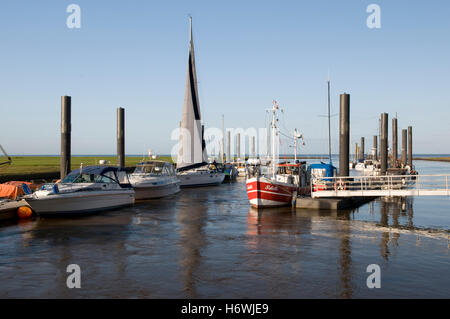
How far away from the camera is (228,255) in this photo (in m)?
13.5

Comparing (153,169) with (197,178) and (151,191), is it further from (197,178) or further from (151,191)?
(197,178)

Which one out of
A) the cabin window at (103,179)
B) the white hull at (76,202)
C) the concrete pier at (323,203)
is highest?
the cabin window at (103,179)

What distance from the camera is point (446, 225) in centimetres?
1966

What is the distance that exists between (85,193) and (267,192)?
1116 centimetres

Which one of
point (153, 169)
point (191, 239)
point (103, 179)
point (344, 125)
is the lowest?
point (191, 239)

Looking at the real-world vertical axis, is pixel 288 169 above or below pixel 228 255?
above

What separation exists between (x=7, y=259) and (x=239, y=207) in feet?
56.1

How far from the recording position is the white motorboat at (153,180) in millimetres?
30503

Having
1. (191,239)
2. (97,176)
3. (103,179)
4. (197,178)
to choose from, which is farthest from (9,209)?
(197,178)

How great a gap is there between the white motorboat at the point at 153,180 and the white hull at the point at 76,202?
17.4 feet

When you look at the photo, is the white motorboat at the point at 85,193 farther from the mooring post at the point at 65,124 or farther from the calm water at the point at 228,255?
the mooring post at the point at 65,124

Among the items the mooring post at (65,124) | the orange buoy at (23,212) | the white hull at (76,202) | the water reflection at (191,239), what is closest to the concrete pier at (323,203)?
the water reflection at (191,239)

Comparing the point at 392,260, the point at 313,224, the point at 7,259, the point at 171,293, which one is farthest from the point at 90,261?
the point at 313,224

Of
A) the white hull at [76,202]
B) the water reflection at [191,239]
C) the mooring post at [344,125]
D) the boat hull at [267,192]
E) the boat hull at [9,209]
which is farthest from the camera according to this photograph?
the mooring post at [344,125]
